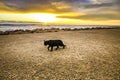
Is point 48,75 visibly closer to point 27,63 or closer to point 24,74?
point 24,74

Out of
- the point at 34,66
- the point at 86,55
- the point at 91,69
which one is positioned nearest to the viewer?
the point at 91,69

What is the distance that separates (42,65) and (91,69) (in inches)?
102

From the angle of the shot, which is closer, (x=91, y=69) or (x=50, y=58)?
(x=91, y=69)

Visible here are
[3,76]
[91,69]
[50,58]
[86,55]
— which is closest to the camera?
[3,76]

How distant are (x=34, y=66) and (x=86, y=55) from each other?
3826mm

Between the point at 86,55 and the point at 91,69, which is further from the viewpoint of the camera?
the point at 86,55

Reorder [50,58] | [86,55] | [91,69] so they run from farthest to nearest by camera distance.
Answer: [86,55]
[50,58]
[91,69]

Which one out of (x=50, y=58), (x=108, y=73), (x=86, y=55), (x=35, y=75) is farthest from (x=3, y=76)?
(x=86, y=55)

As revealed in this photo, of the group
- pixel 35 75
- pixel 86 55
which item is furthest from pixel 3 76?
pixel 86 55

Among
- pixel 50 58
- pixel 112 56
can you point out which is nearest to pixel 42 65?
pixel 50 58

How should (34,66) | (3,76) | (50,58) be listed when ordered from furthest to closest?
(50,58), (34,66), (3,76)

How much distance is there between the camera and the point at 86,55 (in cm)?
1090

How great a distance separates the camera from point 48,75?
7.41 m

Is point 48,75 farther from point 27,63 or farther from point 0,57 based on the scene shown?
point 0,57
